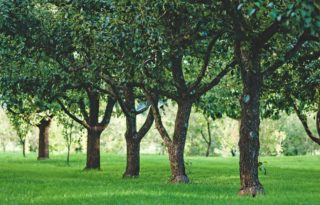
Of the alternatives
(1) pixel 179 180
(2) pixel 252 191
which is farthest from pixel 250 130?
(1) pixel 179 180

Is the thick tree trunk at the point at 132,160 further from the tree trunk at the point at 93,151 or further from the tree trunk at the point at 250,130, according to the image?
the tree trunk at the point at 250,130

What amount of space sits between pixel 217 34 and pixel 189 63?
842cm

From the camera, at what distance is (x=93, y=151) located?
122ft

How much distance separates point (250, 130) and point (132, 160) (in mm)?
11879

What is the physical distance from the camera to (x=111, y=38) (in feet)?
61.6

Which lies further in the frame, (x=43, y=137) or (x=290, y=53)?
(x=43, y=137)

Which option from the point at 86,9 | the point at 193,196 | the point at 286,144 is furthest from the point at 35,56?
the point at 286,144

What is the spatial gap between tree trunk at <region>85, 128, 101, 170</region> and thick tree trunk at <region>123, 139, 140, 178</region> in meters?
8.14

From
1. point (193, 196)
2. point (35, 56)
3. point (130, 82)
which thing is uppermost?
point (35, 56)

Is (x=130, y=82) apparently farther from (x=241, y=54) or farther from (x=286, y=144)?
(x=286, y=144)

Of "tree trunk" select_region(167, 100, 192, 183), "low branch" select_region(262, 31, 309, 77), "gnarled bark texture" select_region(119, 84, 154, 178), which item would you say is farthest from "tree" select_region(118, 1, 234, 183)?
"gnarled bark texture" select_region(119, 84, 154, 178)

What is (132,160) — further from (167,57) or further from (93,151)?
(167,57)

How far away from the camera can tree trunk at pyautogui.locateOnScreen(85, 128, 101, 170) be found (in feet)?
122

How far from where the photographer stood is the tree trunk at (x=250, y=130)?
18375mm
